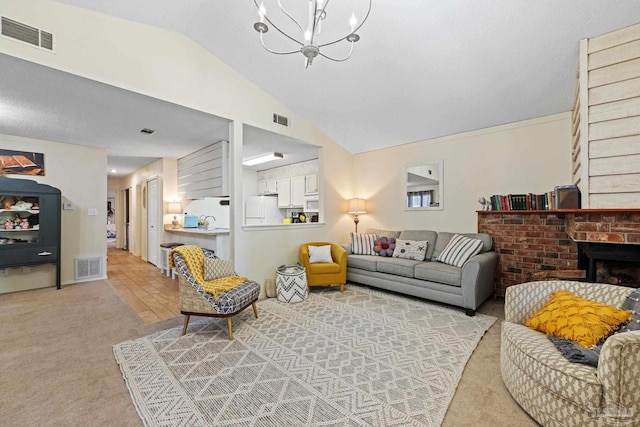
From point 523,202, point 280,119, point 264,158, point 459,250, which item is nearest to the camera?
point 523,202

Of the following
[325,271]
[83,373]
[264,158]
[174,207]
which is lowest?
[83,373]

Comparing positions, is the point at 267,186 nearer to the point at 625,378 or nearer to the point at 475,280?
the point at 475,280

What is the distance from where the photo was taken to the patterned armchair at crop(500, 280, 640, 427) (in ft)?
4.24

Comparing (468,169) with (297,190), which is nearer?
(468,169)

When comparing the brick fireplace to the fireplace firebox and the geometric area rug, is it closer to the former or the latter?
the fireplace firebox

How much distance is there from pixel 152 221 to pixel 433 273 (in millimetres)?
6102

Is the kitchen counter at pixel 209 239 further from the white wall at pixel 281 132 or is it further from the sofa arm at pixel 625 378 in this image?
the sofa arm at pixel 625 378

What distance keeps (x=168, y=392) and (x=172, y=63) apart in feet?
10.4

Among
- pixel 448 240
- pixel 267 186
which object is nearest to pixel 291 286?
pixel 448 240

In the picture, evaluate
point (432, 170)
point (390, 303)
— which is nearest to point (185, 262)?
point (390, 303)

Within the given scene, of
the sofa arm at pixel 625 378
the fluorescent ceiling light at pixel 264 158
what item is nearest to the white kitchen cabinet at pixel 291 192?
the fluorescent ceiling light at pixel 264 158

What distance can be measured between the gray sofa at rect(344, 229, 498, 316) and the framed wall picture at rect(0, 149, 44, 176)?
5198 millimetres

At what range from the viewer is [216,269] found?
310 cm

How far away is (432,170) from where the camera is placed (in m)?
4.47
